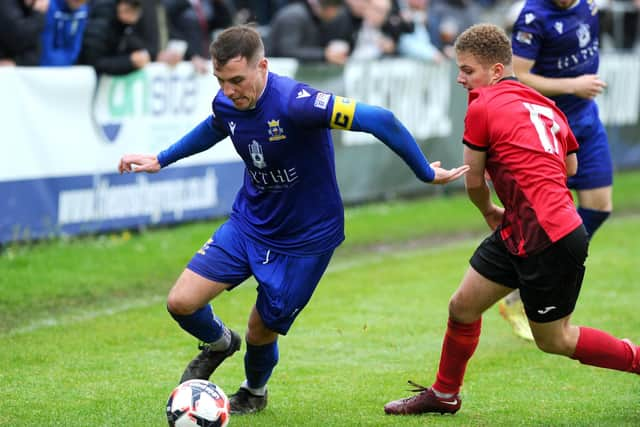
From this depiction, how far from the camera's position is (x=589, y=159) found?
26.3ft

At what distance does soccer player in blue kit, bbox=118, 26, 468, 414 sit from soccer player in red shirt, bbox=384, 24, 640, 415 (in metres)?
0.26

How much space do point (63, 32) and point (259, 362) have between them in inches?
220

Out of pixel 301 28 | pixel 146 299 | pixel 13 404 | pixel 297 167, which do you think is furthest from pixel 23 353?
pixel 301 28

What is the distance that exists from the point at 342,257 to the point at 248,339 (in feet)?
16.5

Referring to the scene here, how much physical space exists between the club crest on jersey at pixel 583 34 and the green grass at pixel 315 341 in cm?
208

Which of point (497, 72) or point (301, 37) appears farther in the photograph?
point (301, 37)

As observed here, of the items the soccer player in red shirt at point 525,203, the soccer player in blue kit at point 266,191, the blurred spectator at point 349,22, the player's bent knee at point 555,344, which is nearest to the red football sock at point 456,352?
the soccer player in red shirt at point 525,203

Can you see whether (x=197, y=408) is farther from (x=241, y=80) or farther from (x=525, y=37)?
(x=525, y=37)

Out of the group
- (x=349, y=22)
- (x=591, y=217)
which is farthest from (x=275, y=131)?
(x=349, y=22)

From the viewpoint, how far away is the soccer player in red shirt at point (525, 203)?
17.9 feet

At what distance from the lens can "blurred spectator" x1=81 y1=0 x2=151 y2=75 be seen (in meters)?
10.5

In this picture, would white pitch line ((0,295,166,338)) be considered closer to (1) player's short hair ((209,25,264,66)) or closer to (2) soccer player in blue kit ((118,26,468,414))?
(2) soccer player in blue kit ((118,26,468,414))

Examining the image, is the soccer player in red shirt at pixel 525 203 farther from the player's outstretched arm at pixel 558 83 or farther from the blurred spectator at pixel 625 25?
the blurred spectator at pixel 625 25

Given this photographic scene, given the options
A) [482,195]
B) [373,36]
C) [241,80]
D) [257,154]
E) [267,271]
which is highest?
[241,80]
